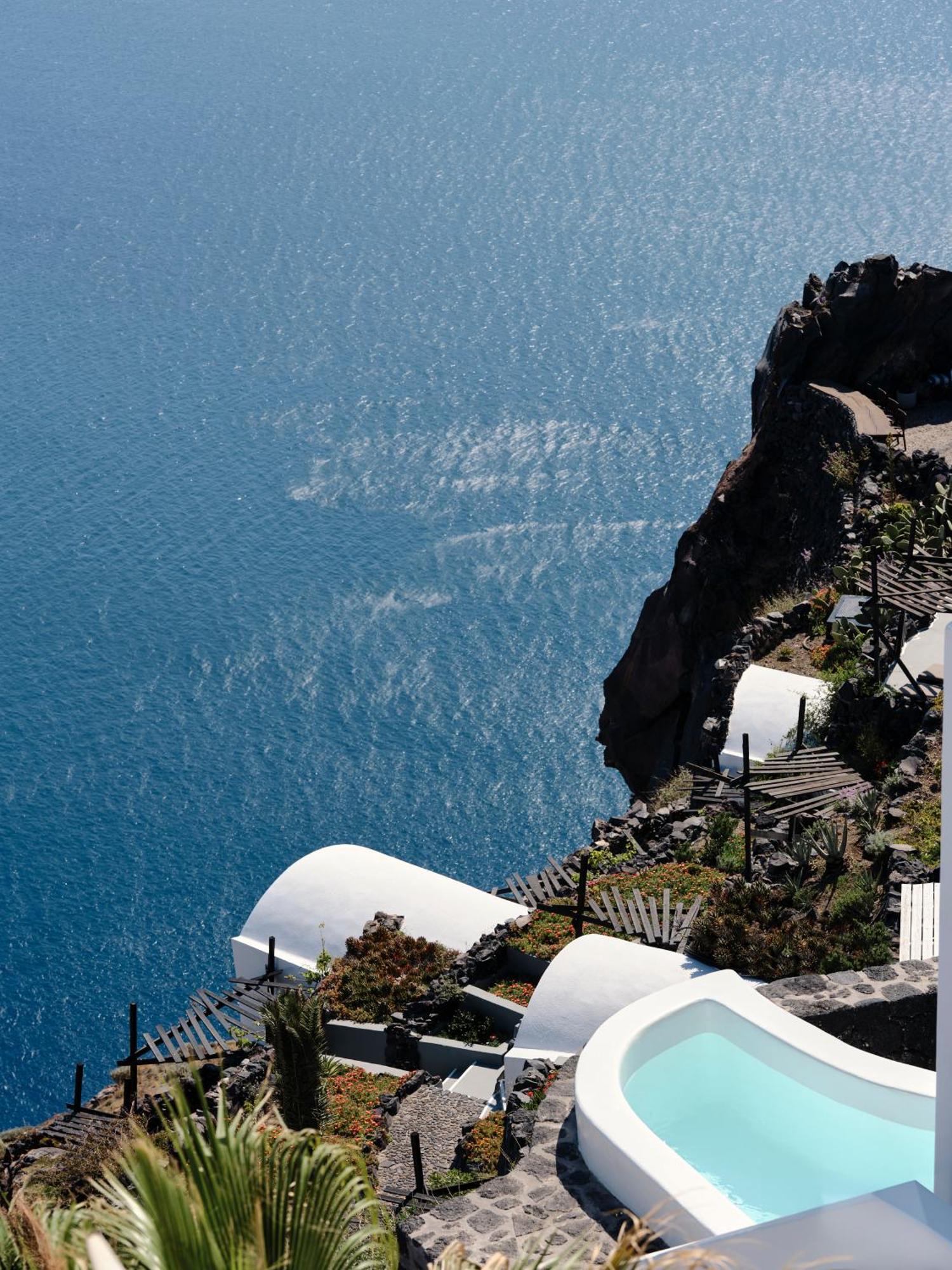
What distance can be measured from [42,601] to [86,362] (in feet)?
109

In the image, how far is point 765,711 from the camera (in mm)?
31016

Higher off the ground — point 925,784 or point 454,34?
point 454,34

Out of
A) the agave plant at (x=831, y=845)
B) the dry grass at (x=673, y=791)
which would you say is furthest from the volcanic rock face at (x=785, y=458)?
the agave plant at (x=831, y=845)

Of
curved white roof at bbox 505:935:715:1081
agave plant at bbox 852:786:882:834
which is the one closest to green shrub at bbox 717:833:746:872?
agave plant at bbox 852:786:882:834

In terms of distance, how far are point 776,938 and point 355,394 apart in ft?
312

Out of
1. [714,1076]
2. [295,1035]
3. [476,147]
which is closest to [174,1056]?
[295,1035]

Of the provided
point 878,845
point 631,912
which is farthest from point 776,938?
point 631,912

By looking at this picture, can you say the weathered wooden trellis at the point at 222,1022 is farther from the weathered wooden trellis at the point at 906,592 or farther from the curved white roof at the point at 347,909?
the weathered wooden trellis at the point at 906,592

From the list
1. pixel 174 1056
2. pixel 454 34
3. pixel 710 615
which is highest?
pixel 454 34

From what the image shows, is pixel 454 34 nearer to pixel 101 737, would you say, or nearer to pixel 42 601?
pixel 42 601

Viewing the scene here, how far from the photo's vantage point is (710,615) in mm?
42969

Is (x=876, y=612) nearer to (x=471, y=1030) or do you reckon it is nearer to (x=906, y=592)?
(x=906, y=592)

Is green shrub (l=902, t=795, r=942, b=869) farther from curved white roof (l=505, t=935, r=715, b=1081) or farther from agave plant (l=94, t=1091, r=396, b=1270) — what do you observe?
agave plant (l=94, t=1091, r=396, b=1270)

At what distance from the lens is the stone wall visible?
14648mm
